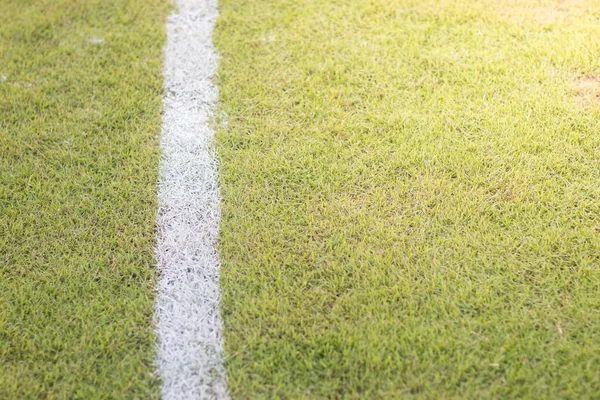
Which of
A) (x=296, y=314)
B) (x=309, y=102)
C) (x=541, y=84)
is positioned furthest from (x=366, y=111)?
(x=296, y=314)

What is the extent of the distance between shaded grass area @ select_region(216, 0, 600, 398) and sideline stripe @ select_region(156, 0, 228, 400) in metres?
0.08

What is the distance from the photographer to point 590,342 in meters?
2.01

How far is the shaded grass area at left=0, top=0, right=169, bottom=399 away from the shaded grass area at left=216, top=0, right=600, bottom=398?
1.23ft

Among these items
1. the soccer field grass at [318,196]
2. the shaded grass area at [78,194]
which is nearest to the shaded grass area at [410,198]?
the soccer field grass at [318,196]

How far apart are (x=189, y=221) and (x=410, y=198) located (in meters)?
0.97

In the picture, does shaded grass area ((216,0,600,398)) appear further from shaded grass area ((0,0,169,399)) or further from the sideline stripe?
shaded grass area ((0,0,169,399))

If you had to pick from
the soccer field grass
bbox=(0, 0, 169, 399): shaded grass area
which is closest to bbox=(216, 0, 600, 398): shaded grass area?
the soccer field grass

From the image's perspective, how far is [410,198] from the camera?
97.3 inches

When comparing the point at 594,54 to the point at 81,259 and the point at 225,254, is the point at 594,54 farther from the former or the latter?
the point at 81,259

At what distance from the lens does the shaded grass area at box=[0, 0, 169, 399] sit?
2.04m

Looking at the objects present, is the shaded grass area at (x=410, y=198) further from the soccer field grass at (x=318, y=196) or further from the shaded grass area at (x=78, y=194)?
the shaded grass area at (x=78, y=194)

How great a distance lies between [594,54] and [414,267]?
1696 mm

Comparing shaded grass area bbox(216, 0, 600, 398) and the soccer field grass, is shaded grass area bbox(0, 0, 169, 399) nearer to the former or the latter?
the soccer field grass

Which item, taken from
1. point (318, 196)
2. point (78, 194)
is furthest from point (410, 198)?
point (78, 194)
